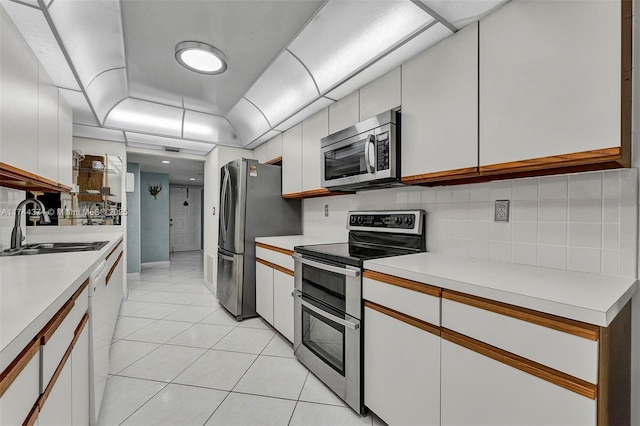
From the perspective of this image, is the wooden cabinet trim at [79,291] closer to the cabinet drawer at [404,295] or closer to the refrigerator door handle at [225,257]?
the cabinet drawer at [404,295]

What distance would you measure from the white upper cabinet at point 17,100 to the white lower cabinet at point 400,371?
2.22 meters

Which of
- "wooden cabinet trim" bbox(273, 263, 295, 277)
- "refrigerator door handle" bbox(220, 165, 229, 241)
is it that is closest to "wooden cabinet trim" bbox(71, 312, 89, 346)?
"wooden cabinet trim" bbox(273, 263, 295, 277)

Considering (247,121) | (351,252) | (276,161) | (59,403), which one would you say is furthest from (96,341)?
(247,121)

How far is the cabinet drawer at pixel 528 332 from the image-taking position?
2.81ft

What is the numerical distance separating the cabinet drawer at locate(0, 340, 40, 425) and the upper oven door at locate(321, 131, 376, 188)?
175cm

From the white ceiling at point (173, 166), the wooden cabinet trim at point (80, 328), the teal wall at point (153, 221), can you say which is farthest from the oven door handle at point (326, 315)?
the teal wall at point (153, 221)

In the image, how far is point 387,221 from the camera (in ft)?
7.34

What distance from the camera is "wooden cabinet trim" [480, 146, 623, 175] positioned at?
107cm

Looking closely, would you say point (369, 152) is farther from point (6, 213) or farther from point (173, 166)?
point (173, 166)

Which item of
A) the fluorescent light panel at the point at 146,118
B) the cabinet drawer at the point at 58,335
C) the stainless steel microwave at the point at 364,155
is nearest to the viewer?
the cabinet drawer at the point at 58,335

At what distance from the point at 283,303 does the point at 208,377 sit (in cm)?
80

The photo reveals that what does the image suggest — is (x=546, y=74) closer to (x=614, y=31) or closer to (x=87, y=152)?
(x=614, y=31)

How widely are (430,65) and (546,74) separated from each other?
622mm

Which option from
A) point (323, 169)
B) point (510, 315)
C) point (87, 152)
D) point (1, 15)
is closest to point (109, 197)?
point (87, 152)
